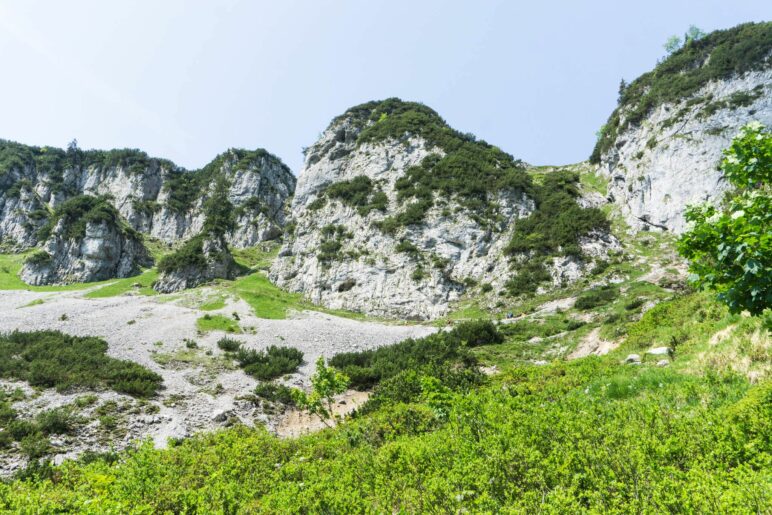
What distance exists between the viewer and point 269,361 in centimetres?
3064

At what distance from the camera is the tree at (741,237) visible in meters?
5.80

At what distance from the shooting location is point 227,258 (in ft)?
245

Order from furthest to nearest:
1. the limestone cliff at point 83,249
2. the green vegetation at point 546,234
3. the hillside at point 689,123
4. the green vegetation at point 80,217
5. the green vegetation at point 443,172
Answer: the green vegetation at point 80,217
the limestone cliff at point 83,249
the green vegetation at point 443,172
the hillside at point 689,123
the green vegetation at point 546,234

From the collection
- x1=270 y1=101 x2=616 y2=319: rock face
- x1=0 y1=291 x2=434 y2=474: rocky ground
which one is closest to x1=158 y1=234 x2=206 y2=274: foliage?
x1=0 y1=291 x2=434 y2=474: rocky ground

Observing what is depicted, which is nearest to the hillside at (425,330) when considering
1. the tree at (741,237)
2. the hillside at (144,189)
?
the tree at (741,237)

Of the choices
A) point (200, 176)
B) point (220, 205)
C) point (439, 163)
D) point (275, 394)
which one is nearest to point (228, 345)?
point (275, 394)

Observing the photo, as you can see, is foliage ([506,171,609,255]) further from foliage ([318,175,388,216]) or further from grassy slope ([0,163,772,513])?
grassy slope ([0,163,772,513])

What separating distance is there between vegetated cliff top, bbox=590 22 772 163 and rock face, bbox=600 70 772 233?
1.77m

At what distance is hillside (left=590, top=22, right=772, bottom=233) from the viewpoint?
50750 mm

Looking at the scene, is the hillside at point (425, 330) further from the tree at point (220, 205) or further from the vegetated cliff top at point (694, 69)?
the tree at point (220, 205)

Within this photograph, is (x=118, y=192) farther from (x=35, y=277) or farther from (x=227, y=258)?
(x=227, y=258)

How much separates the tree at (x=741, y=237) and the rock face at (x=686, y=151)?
51704mm

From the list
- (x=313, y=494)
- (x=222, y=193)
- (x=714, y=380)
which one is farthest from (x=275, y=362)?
(x=222, y=193)

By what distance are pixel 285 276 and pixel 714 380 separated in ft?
212
